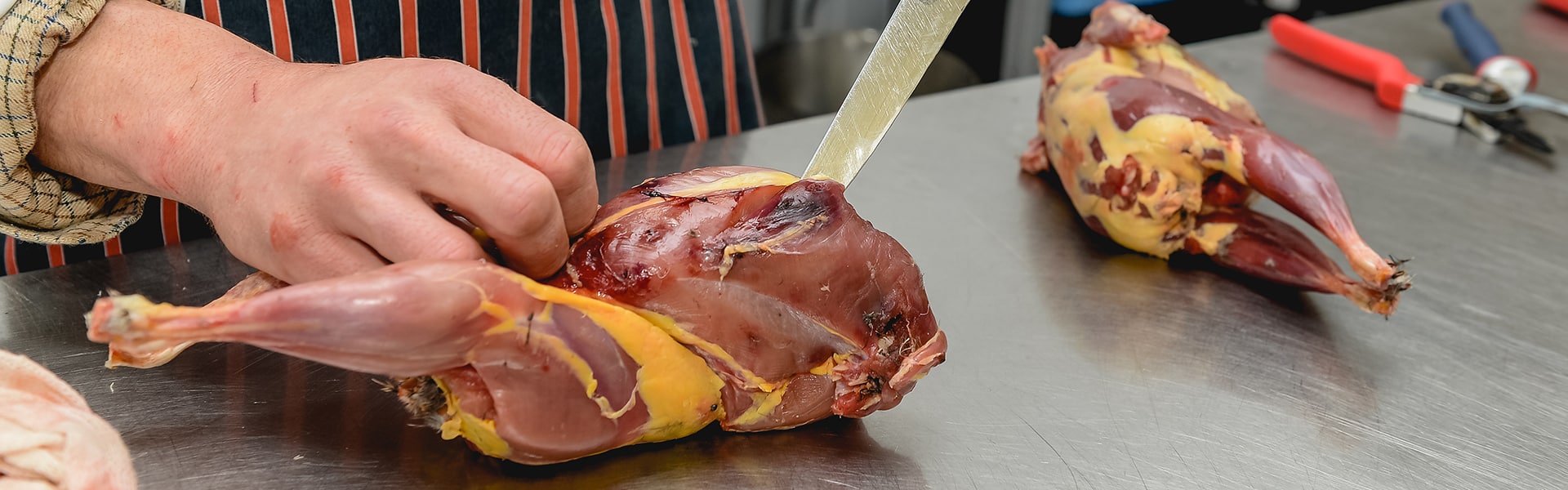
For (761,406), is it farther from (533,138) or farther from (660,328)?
(533,138)

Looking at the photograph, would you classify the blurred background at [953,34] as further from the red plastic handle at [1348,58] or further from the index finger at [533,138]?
the index finger at [533,138]

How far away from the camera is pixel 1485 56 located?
9.93 ft

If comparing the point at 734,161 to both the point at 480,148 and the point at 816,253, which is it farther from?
the point at 480,148

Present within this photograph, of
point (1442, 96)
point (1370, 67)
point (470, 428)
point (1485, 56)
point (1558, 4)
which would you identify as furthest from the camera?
point (1558, 4)

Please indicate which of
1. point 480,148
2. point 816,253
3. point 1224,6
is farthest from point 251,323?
point 1224,6

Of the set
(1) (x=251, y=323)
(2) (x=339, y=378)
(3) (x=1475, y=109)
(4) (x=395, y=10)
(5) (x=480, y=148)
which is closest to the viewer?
(1) (x=251, y=323)

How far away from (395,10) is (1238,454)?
1598 millimetres

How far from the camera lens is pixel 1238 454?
1.51m

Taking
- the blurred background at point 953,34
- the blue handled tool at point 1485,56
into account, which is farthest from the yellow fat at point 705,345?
the blurred background at point 953,34

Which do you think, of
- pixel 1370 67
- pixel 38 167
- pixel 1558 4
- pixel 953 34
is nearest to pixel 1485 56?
pixel 1370 67

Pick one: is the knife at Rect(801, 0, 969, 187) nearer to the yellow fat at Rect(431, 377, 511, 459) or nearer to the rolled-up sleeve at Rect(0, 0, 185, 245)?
the yellow fat at Rect(431, 377, 511, 459)

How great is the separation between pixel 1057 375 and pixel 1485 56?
2136 mm

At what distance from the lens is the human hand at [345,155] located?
119 centimetres

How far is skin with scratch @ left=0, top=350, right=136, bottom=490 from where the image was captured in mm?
1138
